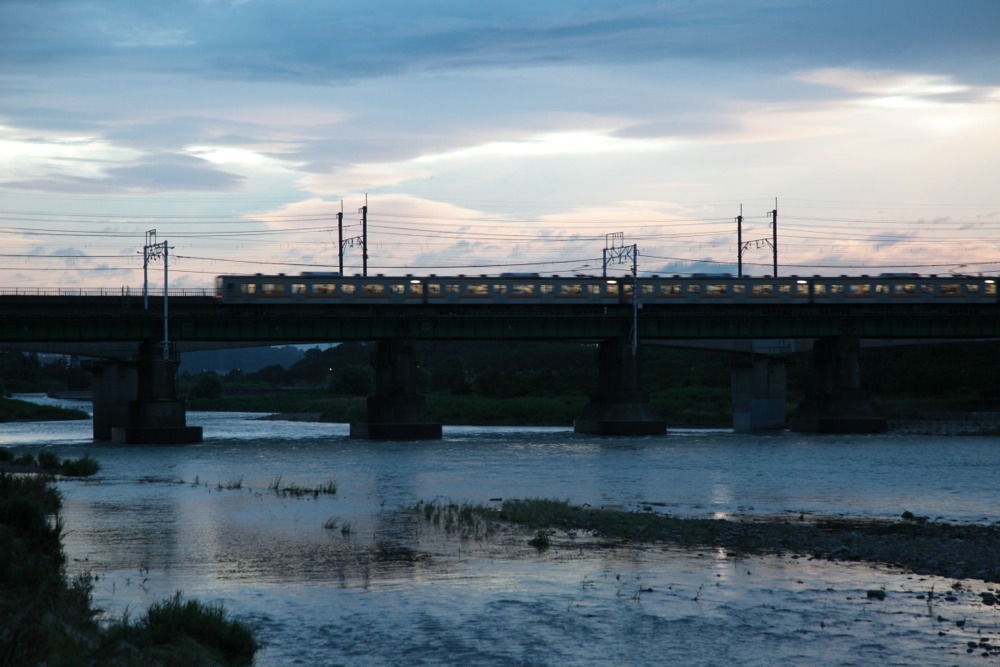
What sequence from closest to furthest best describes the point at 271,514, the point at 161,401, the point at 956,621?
the point at 956,621 < the point at 271,514 < the point at 161,401

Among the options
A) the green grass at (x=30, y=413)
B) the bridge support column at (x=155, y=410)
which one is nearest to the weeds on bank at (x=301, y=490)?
the bridge support column at (x=155, y=410)

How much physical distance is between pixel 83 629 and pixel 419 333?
68.2 m

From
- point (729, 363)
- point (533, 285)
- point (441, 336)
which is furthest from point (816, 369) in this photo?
point (441, 336)

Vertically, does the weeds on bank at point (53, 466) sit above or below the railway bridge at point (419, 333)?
below

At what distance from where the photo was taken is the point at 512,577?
21000mm

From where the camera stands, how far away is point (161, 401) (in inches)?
2972

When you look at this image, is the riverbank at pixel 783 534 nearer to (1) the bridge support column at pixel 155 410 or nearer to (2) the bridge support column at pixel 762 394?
(1) the bridge support column at pixel 155 410

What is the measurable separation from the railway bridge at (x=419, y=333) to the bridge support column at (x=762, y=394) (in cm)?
632

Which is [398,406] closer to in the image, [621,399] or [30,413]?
[621,399]

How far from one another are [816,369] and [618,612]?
76888 millimetres

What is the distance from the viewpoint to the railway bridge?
7569 centimetres

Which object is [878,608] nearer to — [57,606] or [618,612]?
[618,612]

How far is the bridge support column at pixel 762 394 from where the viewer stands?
99.8 metres

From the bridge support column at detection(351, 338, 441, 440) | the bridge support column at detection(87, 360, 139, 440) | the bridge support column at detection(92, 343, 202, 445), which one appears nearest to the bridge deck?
the bridge support column at detection(351, 338, 441, 440)
